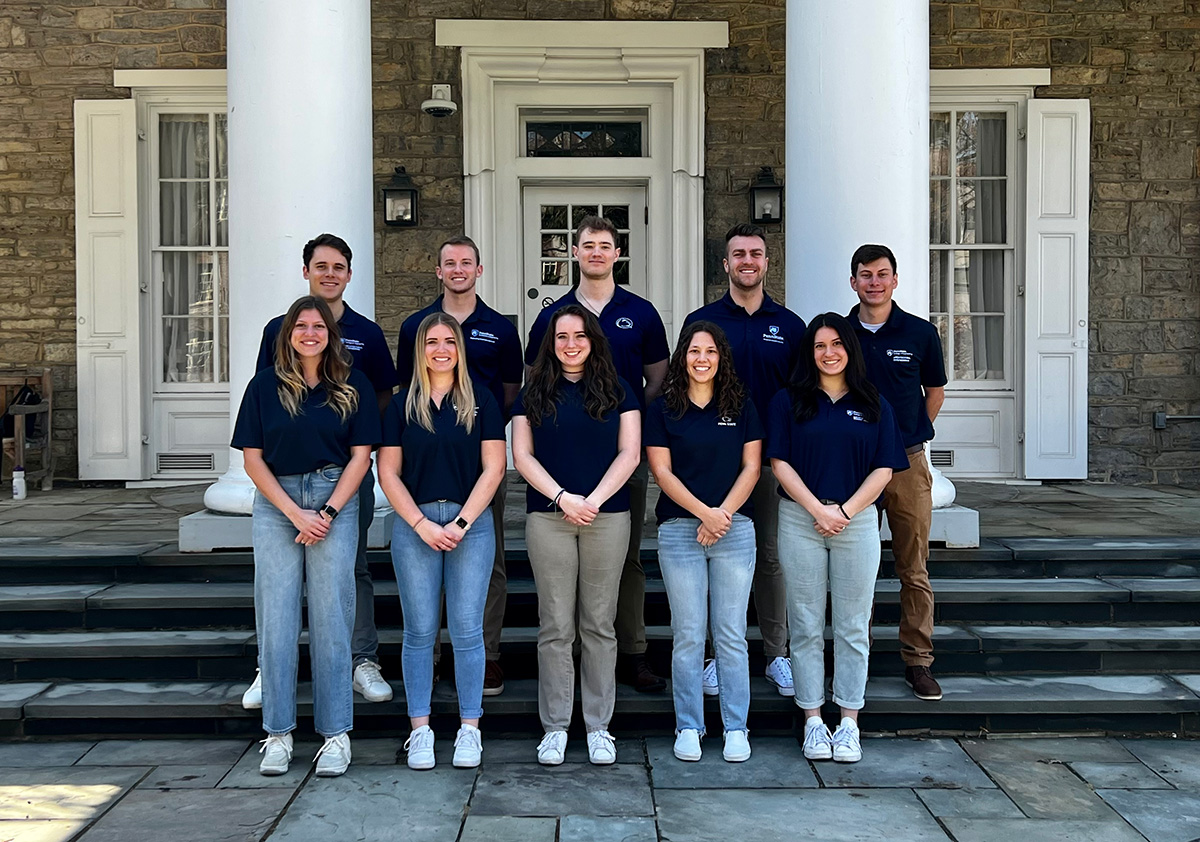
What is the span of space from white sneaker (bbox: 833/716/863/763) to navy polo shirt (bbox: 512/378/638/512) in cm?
104

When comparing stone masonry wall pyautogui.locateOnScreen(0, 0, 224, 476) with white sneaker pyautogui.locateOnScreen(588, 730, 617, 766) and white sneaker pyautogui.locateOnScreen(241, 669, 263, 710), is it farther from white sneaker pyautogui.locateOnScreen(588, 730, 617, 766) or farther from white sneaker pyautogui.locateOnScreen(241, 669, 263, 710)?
white sneaker pyautogui.locateOnScreen(588, 730, 617, 766)

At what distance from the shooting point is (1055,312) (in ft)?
24.2

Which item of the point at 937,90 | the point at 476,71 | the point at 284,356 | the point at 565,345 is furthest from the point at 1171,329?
the point at 284,356

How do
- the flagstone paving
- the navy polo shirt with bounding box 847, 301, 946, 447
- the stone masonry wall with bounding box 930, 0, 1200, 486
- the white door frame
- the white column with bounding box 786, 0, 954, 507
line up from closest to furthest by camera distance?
1. the flagstone paving
2. the navy polo shirt with bounding box 847, 301, 946, 447
3. the white column with bounding box 786, 0, 954, 507
4. the white door frame
5. the stone masonry wall with bounding box 930, 0, 1200, 486

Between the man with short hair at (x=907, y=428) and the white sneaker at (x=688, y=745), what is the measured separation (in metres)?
0.86

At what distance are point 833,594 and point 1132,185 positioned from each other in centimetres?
540

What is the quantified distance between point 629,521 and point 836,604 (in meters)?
0.74

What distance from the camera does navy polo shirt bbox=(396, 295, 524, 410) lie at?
3.71 metres

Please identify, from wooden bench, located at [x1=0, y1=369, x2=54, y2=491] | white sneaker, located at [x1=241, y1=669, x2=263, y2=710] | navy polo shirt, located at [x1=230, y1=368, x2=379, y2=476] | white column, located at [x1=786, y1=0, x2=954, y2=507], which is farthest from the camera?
wooden bench, located at [x1=0, y1=369, x2=54, y2=491]

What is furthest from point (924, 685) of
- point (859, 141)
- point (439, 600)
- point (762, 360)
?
point (859, 141)

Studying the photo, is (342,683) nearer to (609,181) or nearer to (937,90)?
(609,181)

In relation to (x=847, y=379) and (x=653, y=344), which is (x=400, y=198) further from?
(x=847, y=379)

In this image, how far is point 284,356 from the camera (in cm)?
330

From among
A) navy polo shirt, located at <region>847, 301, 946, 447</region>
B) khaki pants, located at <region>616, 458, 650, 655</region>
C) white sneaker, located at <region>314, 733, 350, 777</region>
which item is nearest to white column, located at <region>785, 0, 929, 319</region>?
navy polo shirt, located at <region>847, 301, 946, 447</region>
